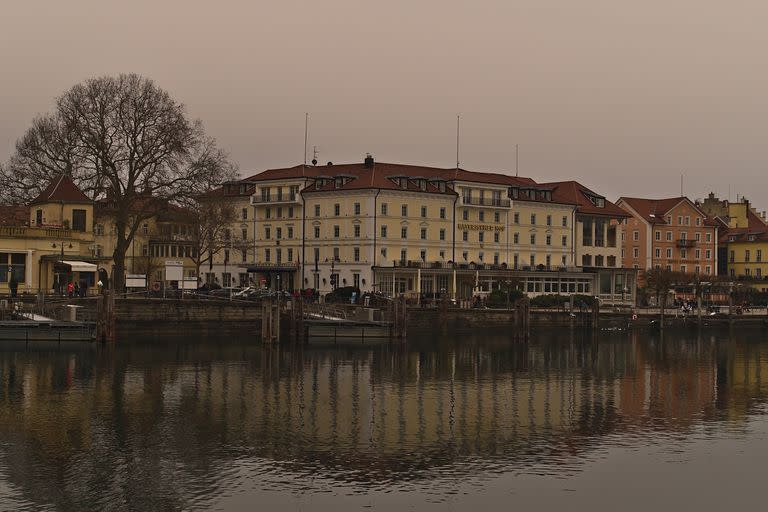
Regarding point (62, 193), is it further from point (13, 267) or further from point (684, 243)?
point (684, 243)

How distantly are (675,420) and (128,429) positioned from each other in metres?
20.5

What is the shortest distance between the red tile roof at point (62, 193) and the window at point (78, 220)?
1.09 meters

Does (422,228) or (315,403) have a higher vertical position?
(422,228)

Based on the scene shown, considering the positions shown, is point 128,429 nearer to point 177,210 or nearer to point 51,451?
point 51,451

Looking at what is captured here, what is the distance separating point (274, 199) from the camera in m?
115

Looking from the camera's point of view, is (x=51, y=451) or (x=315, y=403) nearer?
(x=51, y=451)

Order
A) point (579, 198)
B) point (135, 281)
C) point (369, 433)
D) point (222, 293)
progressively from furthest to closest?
point (579, 198)
point (222, 293)
point (135, 281)
point (369, 433)

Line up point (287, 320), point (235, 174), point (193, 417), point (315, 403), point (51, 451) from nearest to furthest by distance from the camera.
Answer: point (51, 451), point (193, 417), point (315, 403), point (287, 320), point (235, 174)

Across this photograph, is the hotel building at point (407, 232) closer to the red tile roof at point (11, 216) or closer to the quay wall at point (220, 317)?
the quay wall at point (220, 317)

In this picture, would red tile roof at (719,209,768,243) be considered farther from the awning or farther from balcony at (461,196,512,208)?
the awning

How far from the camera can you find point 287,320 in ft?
258

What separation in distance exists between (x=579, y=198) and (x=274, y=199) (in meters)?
37.5

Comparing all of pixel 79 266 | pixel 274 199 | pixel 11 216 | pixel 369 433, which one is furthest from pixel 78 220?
pixel 369 433

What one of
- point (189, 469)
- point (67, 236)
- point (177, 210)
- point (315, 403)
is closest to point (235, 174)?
A: point (177, 210)
